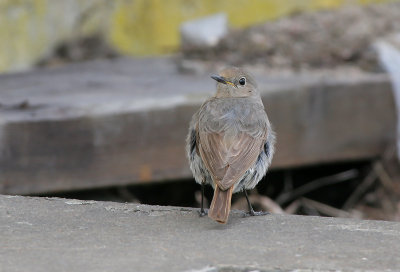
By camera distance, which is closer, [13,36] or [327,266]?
[327,266]

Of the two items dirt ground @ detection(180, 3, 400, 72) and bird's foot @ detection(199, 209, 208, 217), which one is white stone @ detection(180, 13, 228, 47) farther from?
bird's foot @ detection(199, 209, 208, 217)

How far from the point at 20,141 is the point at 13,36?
1965 millimetres

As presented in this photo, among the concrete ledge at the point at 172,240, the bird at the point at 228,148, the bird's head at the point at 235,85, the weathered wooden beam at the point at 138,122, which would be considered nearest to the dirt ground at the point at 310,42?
the weathered wooden beam at the point at 138,122

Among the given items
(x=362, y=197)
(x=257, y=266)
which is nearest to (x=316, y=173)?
(x=362, y=197)

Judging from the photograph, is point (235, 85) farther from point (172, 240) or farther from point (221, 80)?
point (172, 240)

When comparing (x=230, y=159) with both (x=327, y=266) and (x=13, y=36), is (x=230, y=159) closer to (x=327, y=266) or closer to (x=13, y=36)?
(x=327, y=266)

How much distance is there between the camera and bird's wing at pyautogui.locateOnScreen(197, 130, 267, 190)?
4.26m

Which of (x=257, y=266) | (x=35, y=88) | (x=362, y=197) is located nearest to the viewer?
(x=257, y=266)

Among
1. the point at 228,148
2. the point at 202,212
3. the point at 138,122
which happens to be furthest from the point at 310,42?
the point at 202,212

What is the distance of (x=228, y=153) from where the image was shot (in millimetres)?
4406

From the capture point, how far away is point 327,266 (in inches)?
135

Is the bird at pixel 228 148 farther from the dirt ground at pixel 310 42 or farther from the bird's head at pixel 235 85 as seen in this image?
the dirt ground at pixel 310 42

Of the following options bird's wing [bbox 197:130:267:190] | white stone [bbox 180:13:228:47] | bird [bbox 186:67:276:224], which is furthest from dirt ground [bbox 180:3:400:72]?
bird's wing [bbox 197:130:267:190]

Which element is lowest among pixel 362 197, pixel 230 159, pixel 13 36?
pixel 362 197
